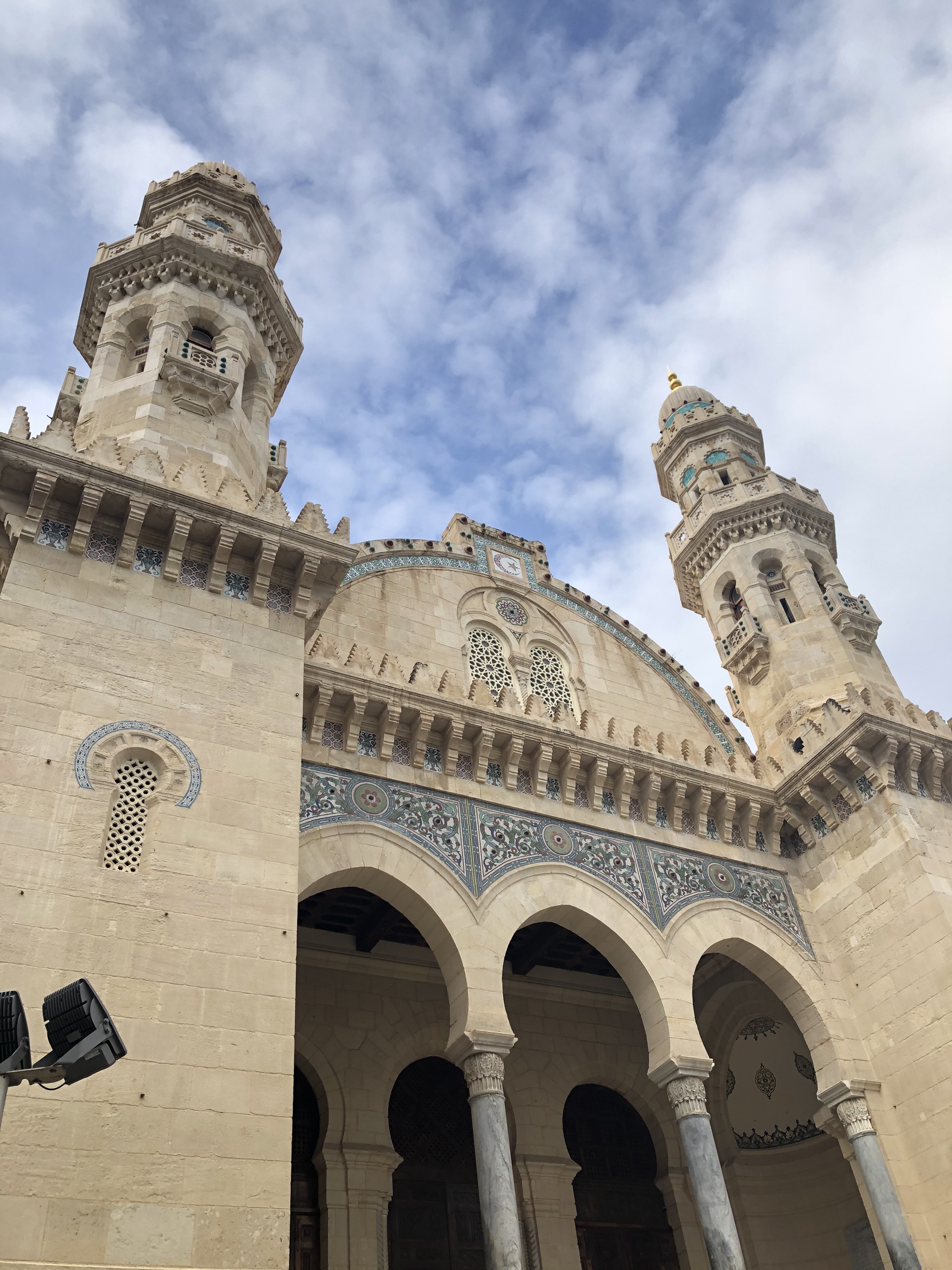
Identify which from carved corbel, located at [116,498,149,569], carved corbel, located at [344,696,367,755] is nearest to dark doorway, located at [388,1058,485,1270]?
carved corbel, located at [344,696,367,755]

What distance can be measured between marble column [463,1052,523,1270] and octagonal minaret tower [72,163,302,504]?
19.8 feet

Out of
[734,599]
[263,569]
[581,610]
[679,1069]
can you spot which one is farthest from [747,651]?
[263,569]

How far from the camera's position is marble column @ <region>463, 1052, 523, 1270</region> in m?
8.38

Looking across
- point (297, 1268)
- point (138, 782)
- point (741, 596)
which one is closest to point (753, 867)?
point (741, 596)

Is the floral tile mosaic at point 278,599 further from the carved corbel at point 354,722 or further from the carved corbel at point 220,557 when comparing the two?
the carved corbel at point 354,722

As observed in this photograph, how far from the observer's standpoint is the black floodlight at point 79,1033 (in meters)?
3.94

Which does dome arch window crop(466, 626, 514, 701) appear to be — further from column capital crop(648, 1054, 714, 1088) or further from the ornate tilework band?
the ornate tilework band

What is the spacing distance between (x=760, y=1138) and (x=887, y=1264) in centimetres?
362

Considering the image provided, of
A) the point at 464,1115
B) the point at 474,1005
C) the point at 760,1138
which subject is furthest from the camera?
the point at 760,1138

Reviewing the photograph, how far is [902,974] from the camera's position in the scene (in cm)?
1105

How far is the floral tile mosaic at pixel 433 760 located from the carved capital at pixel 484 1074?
2877mm

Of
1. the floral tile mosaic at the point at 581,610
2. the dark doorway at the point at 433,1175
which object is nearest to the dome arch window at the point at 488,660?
the floral tile mosaic at the point at 581,610

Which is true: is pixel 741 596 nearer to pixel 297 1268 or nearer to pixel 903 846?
pixel 903 846

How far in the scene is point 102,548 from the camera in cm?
900
